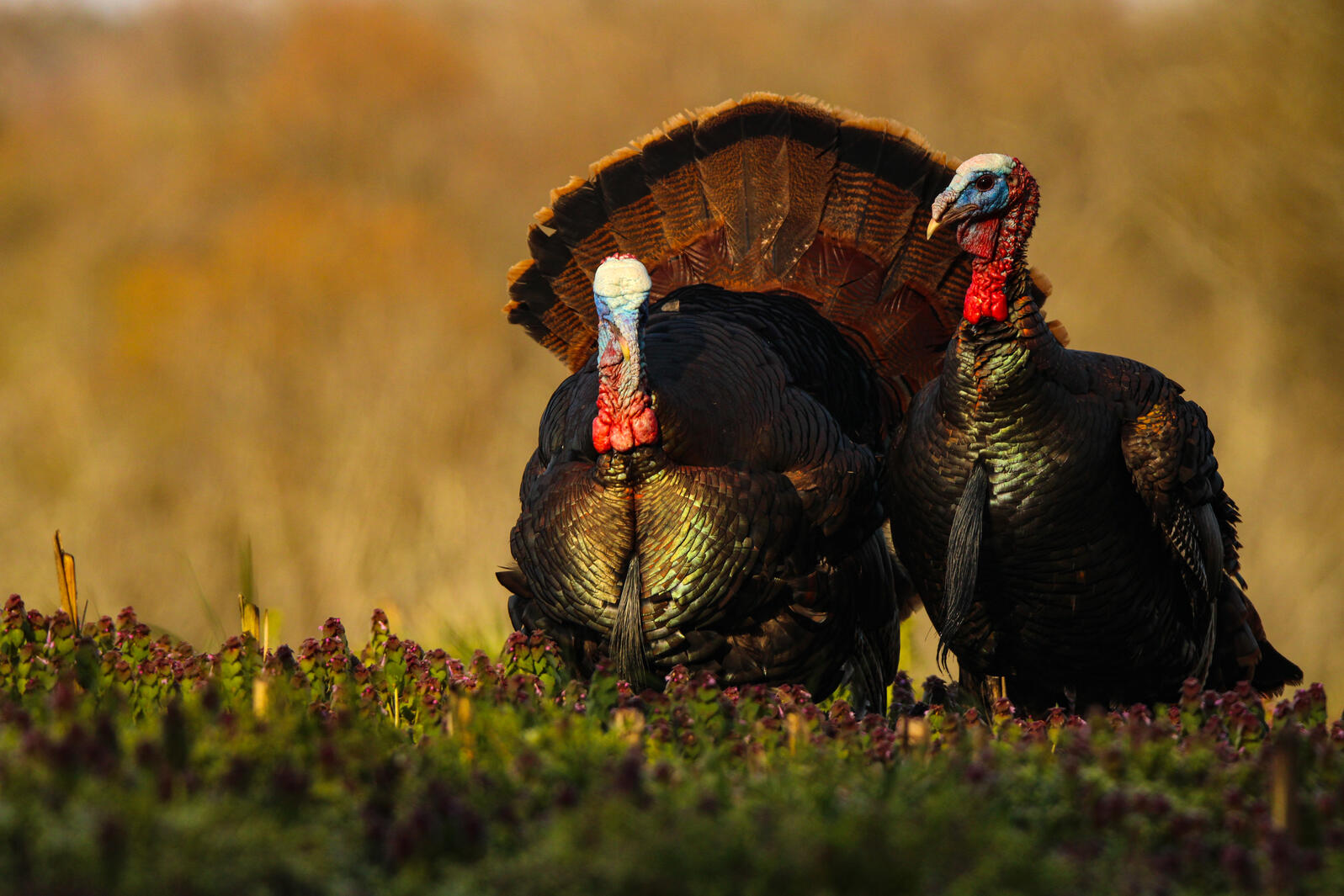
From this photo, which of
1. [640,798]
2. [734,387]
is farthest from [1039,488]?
[640,798]

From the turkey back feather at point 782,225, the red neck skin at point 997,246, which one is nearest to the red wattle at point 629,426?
the red neck skin at point 997,246

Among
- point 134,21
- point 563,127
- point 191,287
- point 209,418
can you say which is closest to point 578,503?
point 209,418

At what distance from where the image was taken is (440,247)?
53.4ft

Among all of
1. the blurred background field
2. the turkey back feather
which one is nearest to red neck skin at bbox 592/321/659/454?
the turkey back feather

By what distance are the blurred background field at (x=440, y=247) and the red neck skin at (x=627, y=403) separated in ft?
7.32

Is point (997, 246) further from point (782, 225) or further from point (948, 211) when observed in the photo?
point (782, 225)

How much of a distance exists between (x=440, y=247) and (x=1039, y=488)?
1291cm

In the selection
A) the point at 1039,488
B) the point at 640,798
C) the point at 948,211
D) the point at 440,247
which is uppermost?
the point at 440,247

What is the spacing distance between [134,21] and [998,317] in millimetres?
22194

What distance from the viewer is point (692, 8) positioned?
17.5 meters

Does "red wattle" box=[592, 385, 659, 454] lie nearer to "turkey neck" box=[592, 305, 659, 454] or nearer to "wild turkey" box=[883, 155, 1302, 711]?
"turkey neck" box=[592, 305, 659, 454]

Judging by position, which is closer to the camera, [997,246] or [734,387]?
[997,246]

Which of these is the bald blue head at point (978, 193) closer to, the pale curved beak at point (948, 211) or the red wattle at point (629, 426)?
the pale curved beak at point (948, 211)

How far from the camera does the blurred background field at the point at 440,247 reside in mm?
10531
